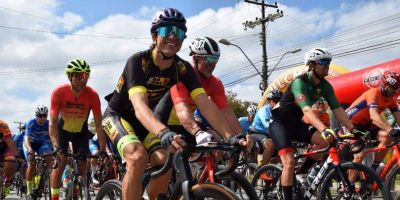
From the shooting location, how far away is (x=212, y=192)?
350 cm

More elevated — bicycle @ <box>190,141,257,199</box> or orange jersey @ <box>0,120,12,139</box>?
orange jersey @ <box>0,120,12,139</box>

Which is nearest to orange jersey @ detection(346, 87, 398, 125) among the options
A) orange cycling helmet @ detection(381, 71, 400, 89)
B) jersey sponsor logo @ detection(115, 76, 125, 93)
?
A: orange cycling helmet @ detection(381, 71, 400, 89)

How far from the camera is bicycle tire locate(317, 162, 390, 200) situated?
5621mm

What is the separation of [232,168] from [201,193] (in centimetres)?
44

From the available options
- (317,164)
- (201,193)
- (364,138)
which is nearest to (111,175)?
(317,164)

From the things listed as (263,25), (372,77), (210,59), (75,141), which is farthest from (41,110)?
(263,25)

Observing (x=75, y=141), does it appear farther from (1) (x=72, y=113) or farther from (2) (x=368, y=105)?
(2) (x=368, y=105)

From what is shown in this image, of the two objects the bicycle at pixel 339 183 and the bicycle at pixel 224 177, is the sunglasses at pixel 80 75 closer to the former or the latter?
the bicycle at pixel 339 183

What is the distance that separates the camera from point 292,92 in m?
6.49

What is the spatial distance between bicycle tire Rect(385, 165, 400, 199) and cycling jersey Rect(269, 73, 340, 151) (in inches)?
40.4

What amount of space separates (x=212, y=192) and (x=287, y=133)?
10.6ft

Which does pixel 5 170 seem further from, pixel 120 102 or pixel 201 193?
pixel 201 193

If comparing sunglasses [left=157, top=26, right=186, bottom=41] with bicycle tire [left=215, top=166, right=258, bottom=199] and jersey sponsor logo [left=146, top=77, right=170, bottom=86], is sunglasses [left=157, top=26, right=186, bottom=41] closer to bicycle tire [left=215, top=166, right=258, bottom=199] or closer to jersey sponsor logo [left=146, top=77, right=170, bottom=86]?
jersey sponsor logo [left=146, top=77, right=170, bottom=86]

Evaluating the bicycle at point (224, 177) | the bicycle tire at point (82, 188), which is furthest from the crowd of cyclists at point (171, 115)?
the bicycle at point (224, 177)
